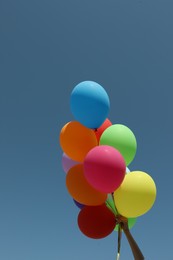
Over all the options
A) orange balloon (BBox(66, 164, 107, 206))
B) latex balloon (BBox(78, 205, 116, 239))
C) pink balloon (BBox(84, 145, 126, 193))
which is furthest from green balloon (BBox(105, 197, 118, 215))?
pink balloon (BBox(84, 145, 126, 193))

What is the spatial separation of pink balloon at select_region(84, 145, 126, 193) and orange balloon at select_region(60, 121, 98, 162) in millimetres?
634

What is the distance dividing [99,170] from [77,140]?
0.90 metres

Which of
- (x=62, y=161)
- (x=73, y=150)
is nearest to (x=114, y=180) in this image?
(x=73, y=150)

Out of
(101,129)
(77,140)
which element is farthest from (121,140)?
(77,140)

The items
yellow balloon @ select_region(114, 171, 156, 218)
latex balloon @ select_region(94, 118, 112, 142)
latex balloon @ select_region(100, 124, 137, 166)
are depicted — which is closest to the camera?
yellow balloon @ select_region(114, 171, 156, 218)

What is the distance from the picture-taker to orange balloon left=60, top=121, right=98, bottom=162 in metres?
5.73

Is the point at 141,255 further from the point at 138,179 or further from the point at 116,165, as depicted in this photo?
the point at 116,165

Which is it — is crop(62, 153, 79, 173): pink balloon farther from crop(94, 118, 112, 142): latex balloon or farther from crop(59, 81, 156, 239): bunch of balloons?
crop(94, 118, 112, 142): latex balloon

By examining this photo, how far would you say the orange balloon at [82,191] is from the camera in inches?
217

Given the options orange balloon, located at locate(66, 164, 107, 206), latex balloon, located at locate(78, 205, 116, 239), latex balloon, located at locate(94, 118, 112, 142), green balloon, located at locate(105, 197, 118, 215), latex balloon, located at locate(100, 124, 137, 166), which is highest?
latex balloon, located at locate(94, 118, 112, 142)

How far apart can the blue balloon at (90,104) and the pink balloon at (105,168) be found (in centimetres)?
83

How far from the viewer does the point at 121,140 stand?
5699mm

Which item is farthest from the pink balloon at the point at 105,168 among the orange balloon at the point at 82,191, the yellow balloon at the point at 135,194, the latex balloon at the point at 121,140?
the latex balloon at the point at 121,140

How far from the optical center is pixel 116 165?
502 cm
